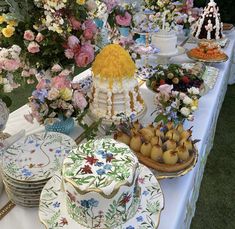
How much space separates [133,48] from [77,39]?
696 mm

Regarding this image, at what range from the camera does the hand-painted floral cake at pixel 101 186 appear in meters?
0.72

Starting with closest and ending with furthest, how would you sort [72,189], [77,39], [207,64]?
[72,189], [77,39], [207,64]

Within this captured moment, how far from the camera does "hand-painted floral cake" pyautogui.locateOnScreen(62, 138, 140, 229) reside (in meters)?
0.72

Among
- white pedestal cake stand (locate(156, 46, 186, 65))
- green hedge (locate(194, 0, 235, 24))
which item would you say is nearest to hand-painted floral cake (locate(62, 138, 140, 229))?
white pedestal cake stand (locate(156, 46, 186, 65))

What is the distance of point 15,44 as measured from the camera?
1169mm

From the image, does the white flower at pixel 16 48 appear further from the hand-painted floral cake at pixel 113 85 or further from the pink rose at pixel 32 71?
the hand-painted floral cake at pixel 113 85

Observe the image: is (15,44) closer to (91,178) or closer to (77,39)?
(77,39)

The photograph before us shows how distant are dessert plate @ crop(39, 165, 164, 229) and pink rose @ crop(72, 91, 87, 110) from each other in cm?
35

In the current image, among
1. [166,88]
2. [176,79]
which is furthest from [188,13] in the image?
[166,88]

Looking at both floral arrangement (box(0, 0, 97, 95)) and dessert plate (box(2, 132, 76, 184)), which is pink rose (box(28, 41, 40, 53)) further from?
dessert plate (box(2, 132, 76, 184))

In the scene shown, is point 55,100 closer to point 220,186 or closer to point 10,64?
point 10,64

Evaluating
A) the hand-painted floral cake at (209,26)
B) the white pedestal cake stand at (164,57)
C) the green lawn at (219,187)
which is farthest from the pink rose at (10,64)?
the hand-painted floral cake at (209,26)

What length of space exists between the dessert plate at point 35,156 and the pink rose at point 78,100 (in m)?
0.16

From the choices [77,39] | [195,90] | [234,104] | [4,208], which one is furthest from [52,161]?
[234,104]
